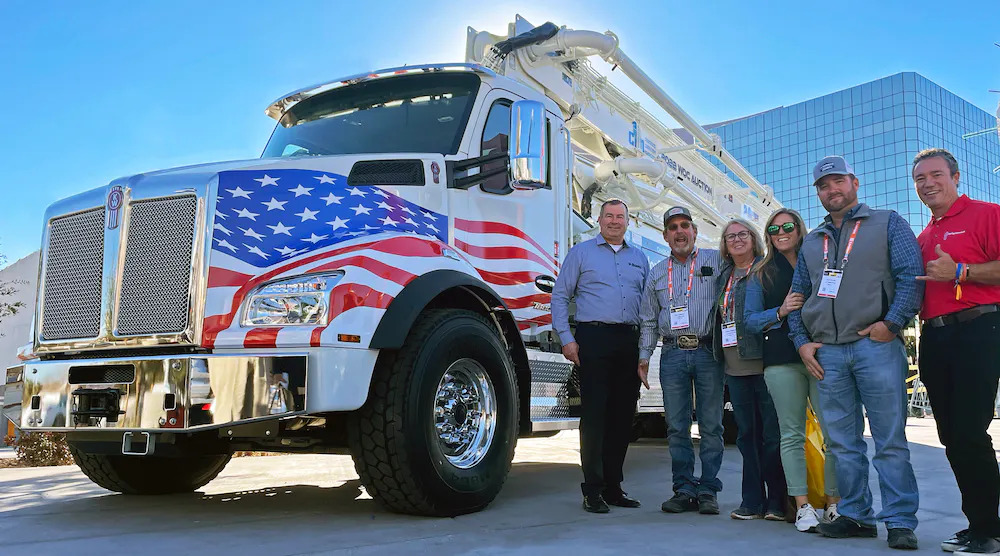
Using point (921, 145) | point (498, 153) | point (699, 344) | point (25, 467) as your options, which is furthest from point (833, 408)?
point (921, 145)

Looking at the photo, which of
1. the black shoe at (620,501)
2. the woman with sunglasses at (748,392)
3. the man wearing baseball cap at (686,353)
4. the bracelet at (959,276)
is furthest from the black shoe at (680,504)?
the bracelet at (959,276)

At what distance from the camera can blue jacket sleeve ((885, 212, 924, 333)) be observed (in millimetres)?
3658

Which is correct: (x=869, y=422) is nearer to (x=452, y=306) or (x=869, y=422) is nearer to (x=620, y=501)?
(x=620, y=501)

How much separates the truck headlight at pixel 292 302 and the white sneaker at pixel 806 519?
255 centimetres

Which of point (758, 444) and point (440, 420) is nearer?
point (440, 420)

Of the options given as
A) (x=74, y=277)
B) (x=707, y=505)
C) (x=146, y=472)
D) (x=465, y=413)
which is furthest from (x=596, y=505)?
(x=74, y=277)

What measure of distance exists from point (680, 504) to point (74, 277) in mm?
3570

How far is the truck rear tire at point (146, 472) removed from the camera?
5039 millimetres

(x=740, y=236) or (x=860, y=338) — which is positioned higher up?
(x=740, y=236)

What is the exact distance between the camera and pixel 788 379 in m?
4.17

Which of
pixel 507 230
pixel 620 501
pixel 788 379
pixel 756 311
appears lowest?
pixel 620 501

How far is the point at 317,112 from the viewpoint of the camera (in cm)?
564

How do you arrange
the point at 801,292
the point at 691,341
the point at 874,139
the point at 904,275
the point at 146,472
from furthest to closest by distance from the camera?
the point at 874,139 < the point at 146,472 < the point at 691,341 < the point at 801,292 < the point at 904,275

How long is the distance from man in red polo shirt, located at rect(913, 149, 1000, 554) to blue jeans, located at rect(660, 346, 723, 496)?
123 centimetres
